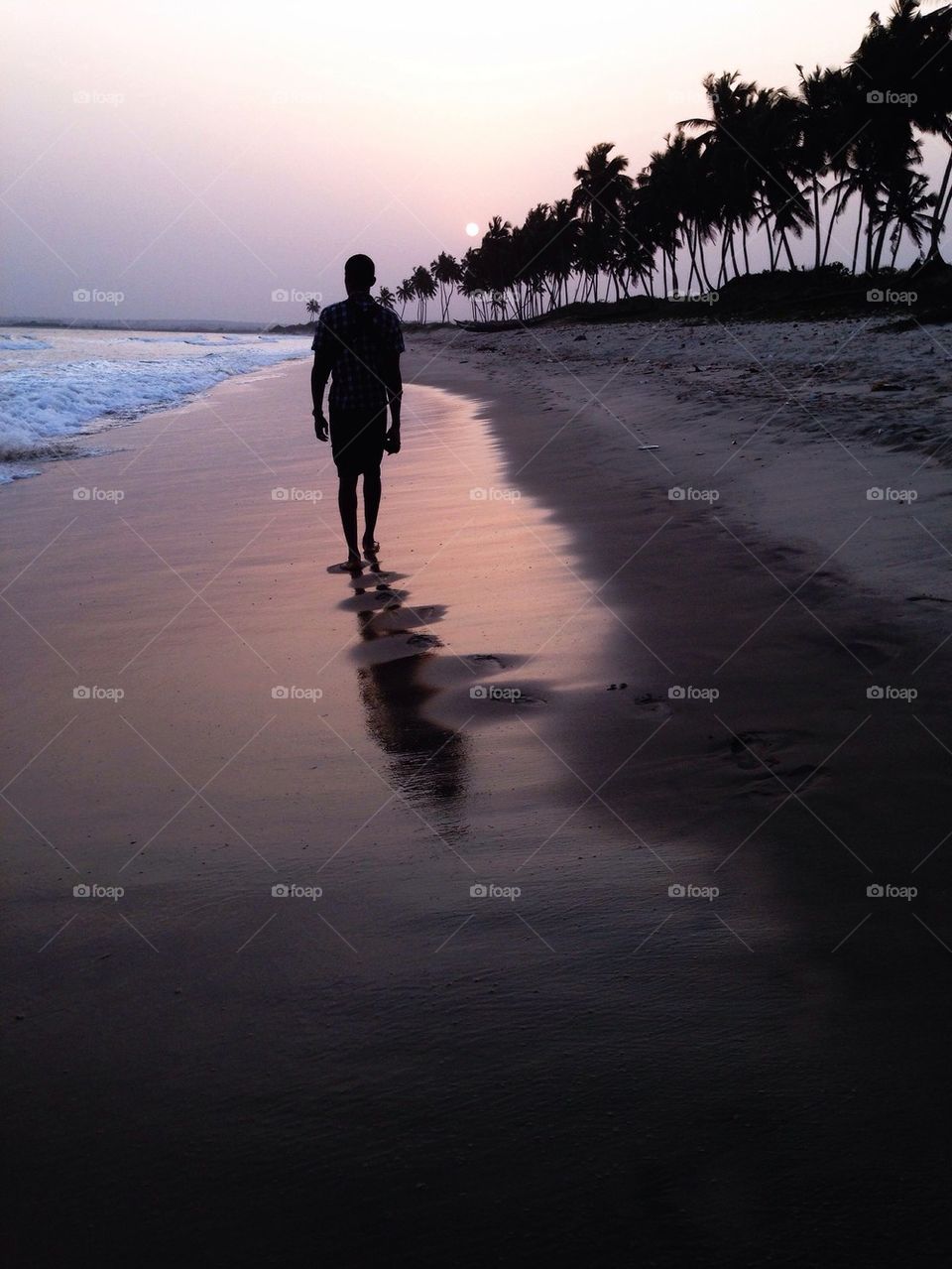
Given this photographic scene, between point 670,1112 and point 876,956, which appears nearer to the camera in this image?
point 670,1112

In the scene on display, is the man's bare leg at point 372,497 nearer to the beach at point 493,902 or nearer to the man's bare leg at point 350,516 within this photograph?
the man's bare leg at point 350,516

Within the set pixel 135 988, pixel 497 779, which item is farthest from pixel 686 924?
pixel 135 988

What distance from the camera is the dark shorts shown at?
6.23 metres

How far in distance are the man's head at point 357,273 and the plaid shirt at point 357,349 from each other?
0.07 metres

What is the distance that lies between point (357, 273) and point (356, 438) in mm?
971

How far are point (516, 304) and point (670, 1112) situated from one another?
4471 inches

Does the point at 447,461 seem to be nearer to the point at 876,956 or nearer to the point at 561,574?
the point at 561,574

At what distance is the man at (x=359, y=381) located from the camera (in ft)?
20.0

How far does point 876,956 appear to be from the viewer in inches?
78.5

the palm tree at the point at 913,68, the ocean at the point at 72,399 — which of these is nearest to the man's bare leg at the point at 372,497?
the ocean at the point at 72,399

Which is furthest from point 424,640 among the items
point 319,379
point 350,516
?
point 319,379

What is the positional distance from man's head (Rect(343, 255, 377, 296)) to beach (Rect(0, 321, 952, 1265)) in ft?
6.06

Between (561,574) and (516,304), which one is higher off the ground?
(516,304)

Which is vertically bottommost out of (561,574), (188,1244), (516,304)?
(188,1244)
